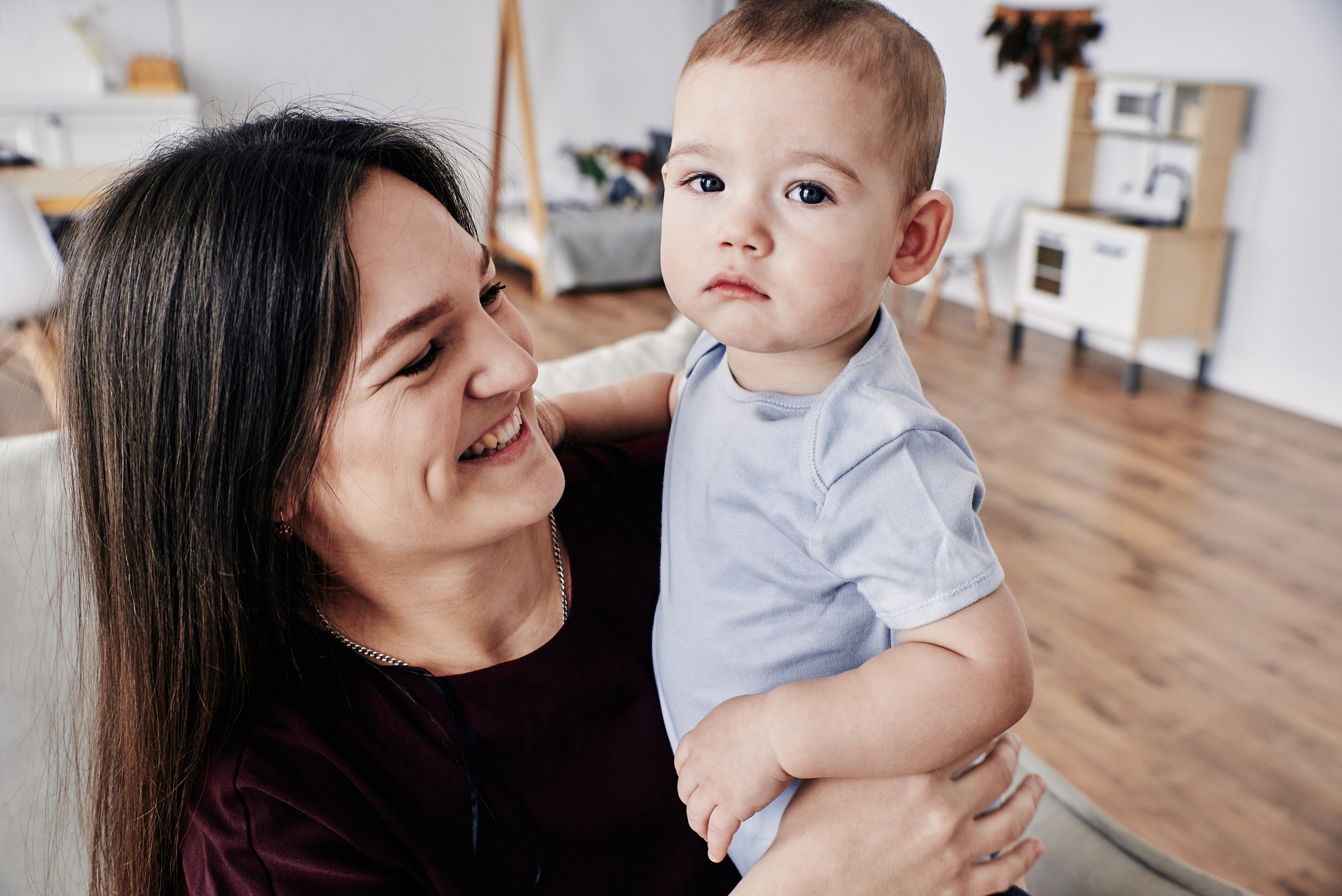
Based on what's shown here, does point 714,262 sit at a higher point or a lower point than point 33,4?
lower

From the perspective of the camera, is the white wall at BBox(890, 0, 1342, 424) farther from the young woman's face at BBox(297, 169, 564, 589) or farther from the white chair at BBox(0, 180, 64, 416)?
the white chair at BBox(0, 180, 64, 416)

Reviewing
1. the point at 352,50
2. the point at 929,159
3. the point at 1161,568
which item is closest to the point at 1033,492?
the point at 1161,568

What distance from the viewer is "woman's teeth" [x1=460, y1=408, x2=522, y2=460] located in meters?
0.93

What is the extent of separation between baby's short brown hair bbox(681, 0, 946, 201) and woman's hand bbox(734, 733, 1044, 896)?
0.55 meters

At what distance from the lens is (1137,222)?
4.92 m

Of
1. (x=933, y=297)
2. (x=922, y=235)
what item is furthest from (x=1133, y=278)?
(x=922, y=235)

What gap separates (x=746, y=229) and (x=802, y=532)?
10.3 inches

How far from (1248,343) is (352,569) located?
4.81m

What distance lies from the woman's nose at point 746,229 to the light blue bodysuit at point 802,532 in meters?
0.13

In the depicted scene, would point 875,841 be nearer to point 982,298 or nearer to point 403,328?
point 403,328

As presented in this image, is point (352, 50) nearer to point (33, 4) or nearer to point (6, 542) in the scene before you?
point (33, 4)

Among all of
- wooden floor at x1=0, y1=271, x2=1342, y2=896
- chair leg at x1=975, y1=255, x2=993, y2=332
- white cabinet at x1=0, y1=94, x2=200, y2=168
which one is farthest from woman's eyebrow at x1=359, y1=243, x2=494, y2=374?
white cabinet at x1=0, y1=94, x2=200, y2=168

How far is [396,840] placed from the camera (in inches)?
35.2

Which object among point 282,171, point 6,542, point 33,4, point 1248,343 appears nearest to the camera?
point 282,171
